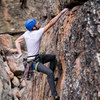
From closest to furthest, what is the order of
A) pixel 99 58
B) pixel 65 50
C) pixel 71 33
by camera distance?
pixel 99 58 → pixel 71 33 → pixel 65 50

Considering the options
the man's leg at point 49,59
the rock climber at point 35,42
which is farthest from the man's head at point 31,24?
the man's leg at point 49,59

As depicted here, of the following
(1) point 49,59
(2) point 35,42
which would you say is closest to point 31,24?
(2) point 35,42

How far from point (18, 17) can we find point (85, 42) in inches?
990

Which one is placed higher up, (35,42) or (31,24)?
(31,24)

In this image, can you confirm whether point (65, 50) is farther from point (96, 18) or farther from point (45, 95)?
point (45, 95)

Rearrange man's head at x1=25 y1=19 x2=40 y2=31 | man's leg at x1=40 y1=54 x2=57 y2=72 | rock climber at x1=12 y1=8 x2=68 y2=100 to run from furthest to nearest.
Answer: man's leg at x1=40 y1=54 x2=57 y2=72
man's head at x1=25 y1=19 x2=40 y2=31
rock climber at x1=12 y1=8 x2=68 y2=100

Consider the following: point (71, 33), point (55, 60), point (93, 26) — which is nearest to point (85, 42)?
point (93, 26)

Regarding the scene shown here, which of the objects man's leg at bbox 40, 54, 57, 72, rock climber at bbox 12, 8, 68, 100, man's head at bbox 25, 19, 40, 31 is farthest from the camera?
man's leg at bbox 40, 54, 57, 72

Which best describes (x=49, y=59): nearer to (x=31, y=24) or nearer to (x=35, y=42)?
(x=35, y=42)

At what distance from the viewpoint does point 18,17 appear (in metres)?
27.5

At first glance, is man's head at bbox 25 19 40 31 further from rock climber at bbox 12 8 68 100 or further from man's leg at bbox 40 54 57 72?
man's leg at bbox 40 54 57 72

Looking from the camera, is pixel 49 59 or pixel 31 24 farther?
pixel 49 59

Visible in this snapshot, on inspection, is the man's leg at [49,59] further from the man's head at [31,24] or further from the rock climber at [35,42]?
the man's head at [31,24]

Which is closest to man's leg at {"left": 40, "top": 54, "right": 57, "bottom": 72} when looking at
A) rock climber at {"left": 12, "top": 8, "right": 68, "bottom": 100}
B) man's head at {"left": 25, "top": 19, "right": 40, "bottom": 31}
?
rock climber at {"left": 12, "top": 8, "right": 68, "bottom": 100}
